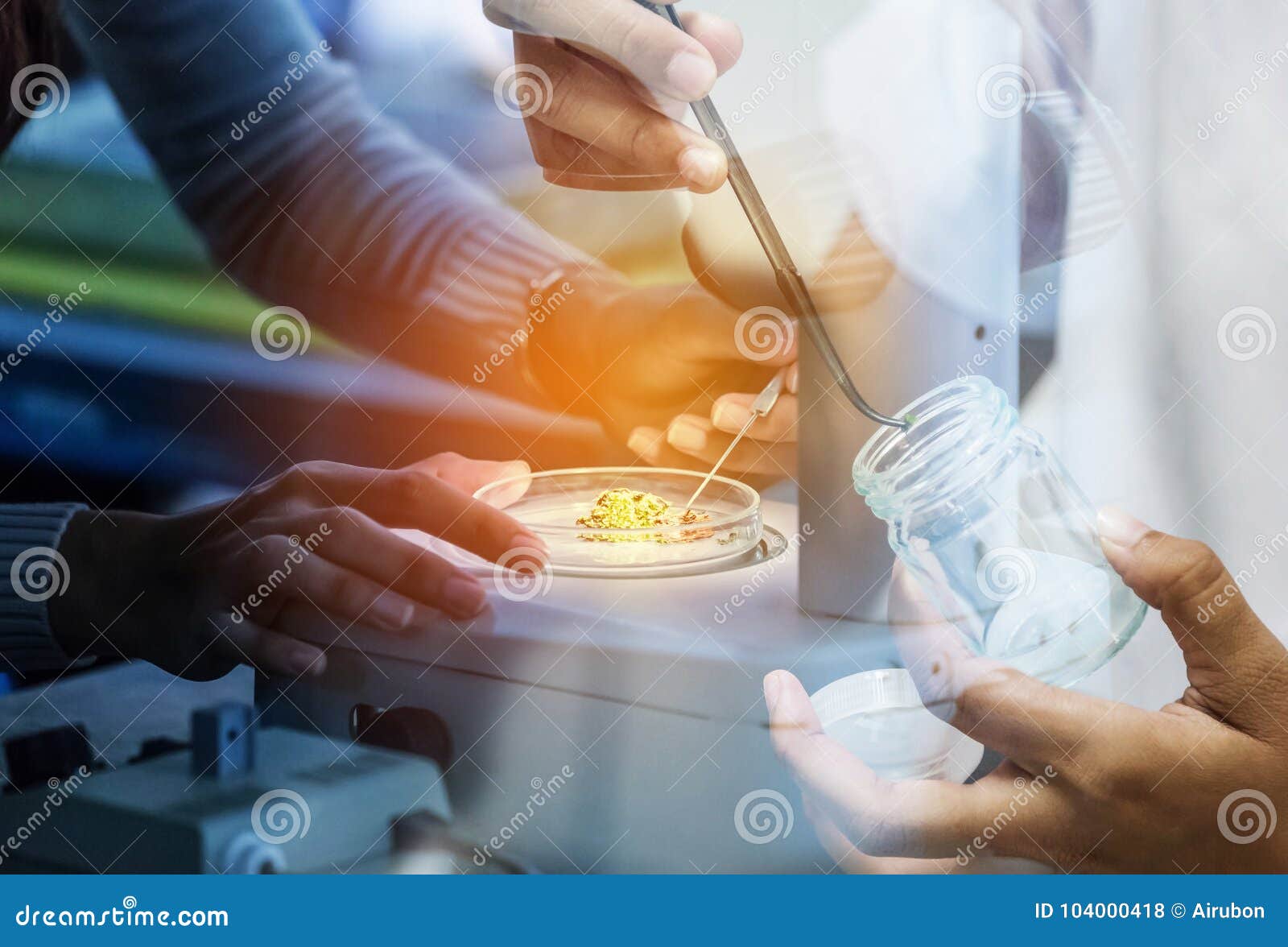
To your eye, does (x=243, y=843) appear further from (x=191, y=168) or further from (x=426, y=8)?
(x=426, y=8)

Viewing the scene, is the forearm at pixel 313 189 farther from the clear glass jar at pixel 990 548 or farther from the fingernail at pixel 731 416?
the clear glass jar at pixel 990 548

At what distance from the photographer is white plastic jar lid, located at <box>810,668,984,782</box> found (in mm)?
713

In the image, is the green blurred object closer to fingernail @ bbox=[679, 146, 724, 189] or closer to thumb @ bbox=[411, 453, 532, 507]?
thumb @ bbox=[411, 453, 532, 507]

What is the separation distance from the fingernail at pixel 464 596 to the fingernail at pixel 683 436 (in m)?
0.17

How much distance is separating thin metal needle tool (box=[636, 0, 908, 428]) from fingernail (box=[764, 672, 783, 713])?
0.19 metres

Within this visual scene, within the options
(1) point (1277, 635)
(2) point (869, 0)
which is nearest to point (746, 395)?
(2) point (869, 0)

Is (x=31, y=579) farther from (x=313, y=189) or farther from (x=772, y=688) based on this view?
(x=772, y=688)

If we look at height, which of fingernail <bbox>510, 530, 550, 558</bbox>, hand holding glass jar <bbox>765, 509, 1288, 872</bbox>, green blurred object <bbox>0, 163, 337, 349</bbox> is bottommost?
hand holding glass jar <bbox>765, 509, 1288, 872</bbox>

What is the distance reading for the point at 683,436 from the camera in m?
0.75

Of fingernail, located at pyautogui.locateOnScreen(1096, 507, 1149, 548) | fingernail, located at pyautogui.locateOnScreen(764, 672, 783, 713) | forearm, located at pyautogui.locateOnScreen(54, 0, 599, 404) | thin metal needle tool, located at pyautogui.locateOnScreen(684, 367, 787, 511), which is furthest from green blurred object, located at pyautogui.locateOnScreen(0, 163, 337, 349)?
fingernail, located at pyautogui.locateOnScreen(1096, 507, 1149, 548)

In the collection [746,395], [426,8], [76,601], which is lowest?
[76,601]

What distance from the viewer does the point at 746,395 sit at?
746 millimetres

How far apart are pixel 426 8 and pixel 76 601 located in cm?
49

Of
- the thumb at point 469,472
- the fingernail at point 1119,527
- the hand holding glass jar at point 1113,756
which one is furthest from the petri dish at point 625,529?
the fingernail at point 1119,527
